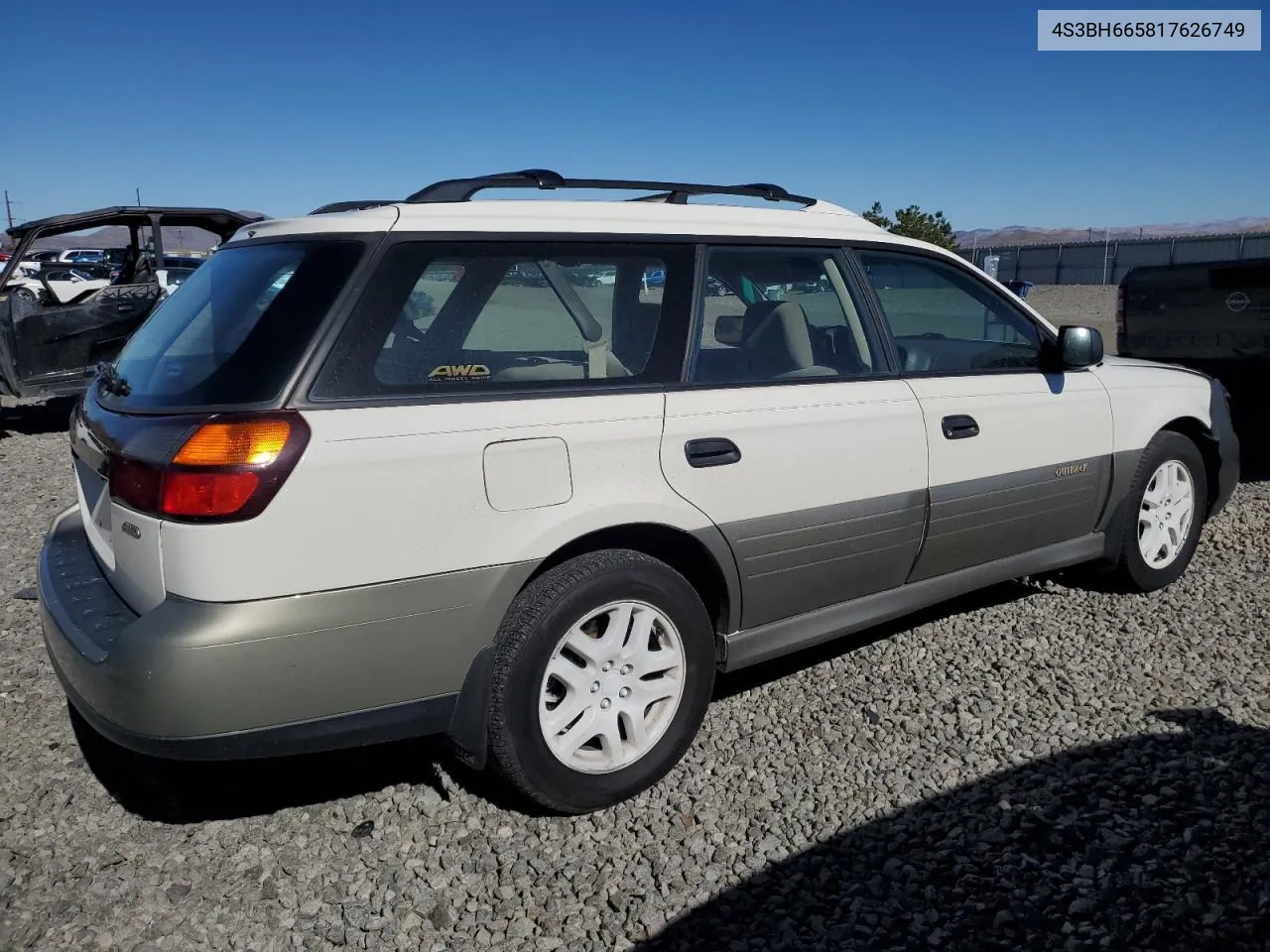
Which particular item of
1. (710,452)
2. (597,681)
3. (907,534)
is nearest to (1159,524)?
(907,534)

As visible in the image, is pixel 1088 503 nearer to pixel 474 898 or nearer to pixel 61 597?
pixel 474 898

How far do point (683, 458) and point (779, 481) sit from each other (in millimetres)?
399

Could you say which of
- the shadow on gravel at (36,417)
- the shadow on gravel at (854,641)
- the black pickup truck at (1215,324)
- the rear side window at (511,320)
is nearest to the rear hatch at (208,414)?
the rear side window at (511,320)

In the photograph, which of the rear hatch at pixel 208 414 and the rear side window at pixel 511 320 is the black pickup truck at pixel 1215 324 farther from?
the rear hatch at pixel 208 414

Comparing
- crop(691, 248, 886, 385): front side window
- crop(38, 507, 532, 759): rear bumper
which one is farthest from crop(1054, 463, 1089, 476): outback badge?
crop(38, 507, 532, 759): rear bumper

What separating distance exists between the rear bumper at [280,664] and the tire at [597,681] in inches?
5.0

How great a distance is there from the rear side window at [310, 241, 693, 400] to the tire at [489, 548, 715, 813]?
592 mm

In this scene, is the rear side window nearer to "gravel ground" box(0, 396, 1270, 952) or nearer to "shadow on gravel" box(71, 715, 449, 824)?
"shadow on gravel" box(71, 715, 449, 824)

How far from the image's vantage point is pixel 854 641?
14.0 feet

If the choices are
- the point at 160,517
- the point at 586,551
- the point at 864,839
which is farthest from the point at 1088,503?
the point at 160,517

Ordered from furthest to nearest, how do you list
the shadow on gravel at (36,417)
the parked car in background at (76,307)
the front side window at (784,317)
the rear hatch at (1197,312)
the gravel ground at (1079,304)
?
the gravel ground at (1079,304) < the shadow on gravel at (36,417) < the parked car in background at (76,307) < the rear hatch at (1197,312) < the front side window at (784,317)

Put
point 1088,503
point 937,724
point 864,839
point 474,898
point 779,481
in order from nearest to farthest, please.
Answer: point 474,898, point 864,839, point 779,481, point 937,724, point 1088,503

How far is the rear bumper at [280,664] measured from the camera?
7.72 ft

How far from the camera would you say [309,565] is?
240 cm
